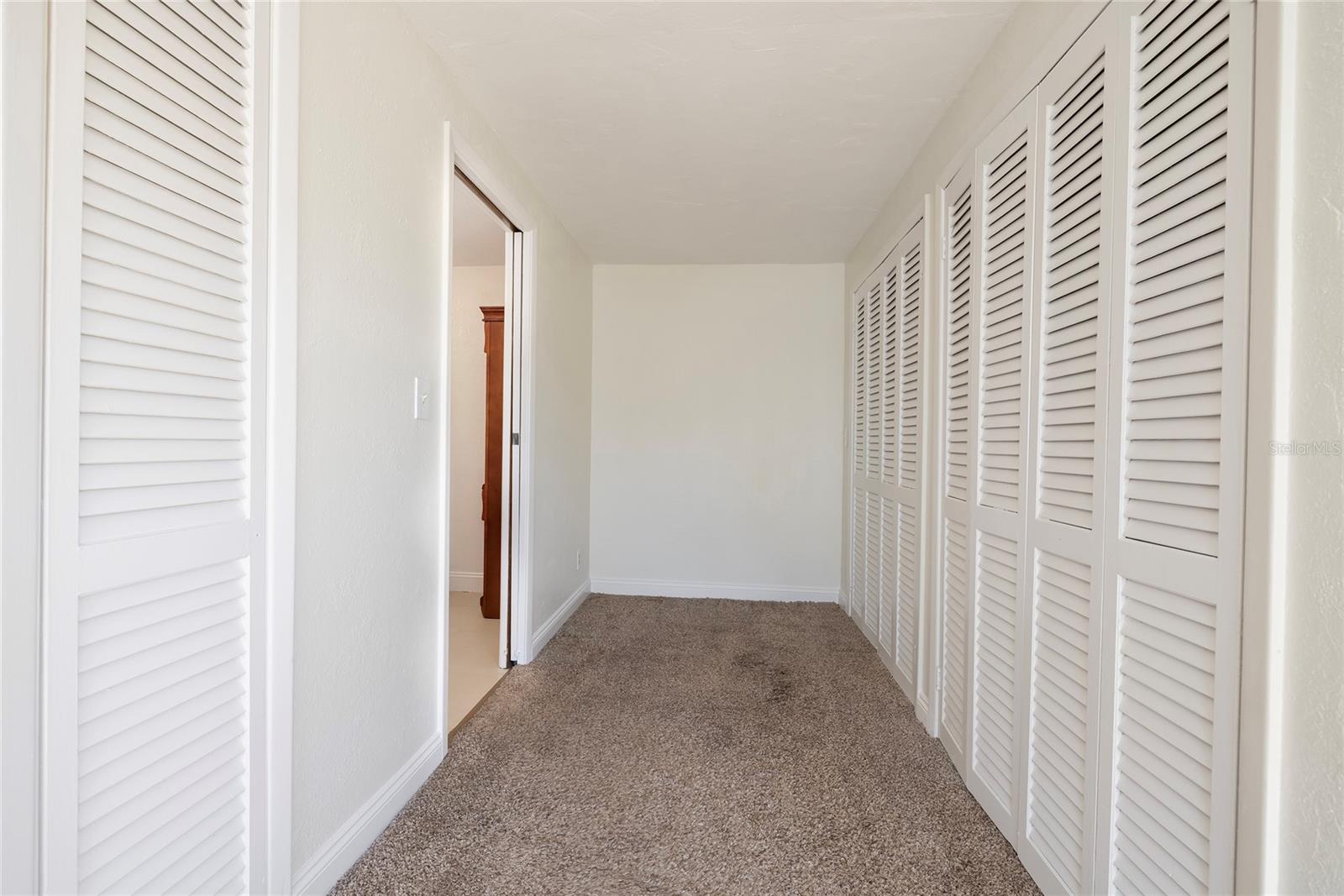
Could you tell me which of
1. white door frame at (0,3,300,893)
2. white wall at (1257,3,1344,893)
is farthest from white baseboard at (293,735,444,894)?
white wall at (1257,3,1344,893)

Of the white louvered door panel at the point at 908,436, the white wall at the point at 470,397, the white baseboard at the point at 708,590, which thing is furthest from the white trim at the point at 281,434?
the white wall at the point at 470,397

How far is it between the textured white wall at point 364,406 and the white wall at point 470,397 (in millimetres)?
2678

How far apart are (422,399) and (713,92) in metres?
1.47

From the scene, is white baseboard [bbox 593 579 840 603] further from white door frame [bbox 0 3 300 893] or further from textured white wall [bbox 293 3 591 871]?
white door frame [bbox 0 3 300 893]

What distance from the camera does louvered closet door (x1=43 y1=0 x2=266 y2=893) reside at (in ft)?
3.12

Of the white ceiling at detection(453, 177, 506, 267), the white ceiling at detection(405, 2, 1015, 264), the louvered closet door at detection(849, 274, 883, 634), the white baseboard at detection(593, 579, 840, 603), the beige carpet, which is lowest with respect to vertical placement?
the beige carpet

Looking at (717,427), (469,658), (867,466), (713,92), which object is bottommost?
(469,658)

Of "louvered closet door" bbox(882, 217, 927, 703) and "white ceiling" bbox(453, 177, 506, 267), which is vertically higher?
"white ceiling" bbox(453, 177, 506, 267)

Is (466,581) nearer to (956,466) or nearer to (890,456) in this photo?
(890,456)

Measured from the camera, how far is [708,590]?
15.5 ft

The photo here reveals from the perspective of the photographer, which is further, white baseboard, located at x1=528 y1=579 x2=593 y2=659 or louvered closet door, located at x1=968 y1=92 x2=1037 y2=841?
white baseboard, located at x1=528 y1=579 x2=593 y2=659

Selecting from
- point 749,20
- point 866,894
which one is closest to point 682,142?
point 749,20

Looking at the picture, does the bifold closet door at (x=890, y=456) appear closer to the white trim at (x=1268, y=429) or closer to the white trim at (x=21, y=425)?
the white trim at (x=1268, y=429)

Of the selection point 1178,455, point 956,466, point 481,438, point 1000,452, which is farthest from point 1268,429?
point 481,438
